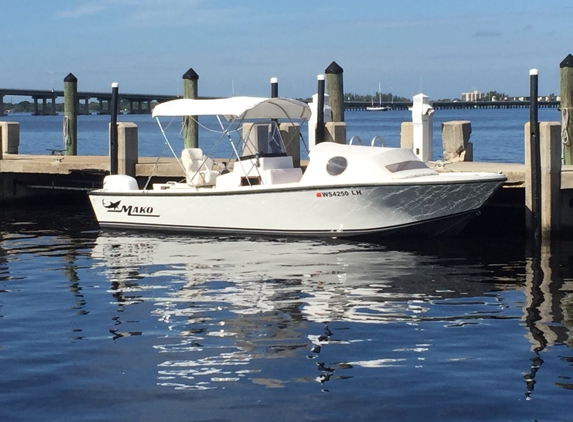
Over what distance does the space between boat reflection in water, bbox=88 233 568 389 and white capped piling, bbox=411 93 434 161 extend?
16.8 feet

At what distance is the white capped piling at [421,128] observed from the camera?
21.7m

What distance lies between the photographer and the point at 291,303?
497 inches

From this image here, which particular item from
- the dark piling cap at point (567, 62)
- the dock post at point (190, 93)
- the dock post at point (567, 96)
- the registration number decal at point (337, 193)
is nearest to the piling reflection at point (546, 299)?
the registration number decal at point (337, 193)

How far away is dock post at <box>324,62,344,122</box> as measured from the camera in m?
23.0

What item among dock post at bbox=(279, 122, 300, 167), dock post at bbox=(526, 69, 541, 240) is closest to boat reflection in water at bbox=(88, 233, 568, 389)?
dock post at bbox=(526, 69, 541, 240)

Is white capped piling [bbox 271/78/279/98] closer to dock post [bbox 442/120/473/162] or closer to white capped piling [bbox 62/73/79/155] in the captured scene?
dock post [bbox 442/120/473/162]

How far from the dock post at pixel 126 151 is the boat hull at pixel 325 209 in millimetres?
2221

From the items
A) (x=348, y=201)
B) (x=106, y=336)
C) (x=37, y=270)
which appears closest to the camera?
(x=106, y=336)

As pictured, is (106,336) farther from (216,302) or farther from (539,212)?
(539,212)

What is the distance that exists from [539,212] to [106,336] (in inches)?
361

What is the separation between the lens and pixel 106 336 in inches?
432

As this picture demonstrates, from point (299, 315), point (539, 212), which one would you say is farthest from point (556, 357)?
point (539, 212)

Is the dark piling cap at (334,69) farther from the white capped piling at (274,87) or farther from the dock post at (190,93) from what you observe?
the dock post at (190,93)

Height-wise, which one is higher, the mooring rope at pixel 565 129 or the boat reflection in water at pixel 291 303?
the mooring rope at pixel 565 129
